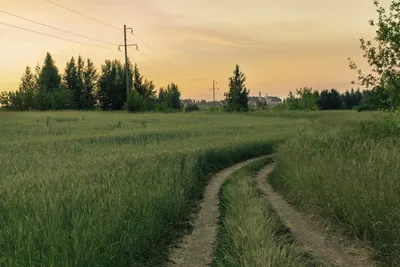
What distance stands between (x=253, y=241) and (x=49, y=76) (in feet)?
389

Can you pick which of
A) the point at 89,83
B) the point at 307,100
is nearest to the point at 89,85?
the point at 89,83

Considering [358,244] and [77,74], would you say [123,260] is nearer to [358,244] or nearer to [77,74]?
[358,244]

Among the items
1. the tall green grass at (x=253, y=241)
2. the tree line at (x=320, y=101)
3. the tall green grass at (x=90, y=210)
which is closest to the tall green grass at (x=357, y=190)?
the tall green grass at (x=253, y=241)

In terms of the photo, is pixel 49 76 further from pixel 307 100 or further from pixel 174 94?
pixel 307 100

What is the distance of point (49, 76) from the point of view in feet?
375

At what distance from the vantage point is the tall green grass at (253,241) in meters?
6.82

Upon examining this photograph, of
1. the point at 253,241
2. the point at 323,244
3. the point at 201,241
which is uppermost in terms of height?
the point at 253,241

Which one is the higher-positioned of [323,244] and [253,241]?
[253,241]

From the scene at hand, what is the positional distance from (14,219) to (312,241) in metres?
7.04

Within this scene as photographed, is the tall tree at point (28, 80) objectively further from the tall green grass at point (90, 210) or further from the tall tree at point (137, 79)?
the tall green grass at point (90, 210)

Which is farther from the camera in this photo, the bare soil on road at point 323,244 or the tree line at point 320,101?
the tree line at point 320,101

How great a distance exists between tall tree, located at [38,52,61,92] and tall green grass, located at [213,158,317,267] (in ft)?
366

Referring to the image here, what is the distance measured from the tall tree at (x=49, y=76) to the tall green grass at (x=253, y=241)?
4389 inches

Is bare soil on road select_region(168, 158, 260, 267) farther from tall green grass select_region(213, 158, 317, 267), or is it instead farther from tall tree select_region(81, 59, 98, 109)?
tall tree select_region(81, 59, 98, 109)
